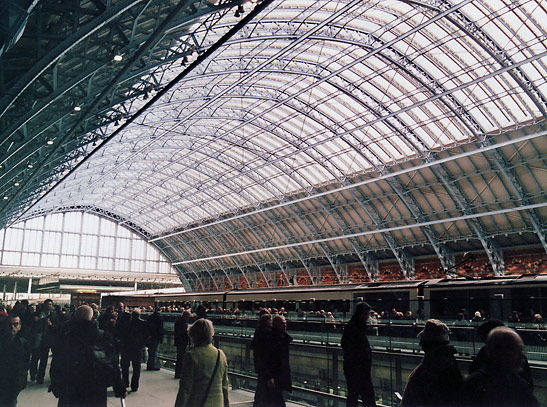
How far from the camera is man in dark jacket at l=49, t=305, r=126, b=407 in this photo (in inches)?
245

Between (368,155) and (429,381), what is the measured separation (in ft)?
125

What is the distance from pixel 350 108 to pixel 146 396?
31.4 metres

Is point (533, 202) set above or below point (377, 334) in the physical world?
above

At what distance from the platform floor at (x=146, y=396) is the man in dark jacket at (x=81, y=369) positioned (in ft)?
11.1

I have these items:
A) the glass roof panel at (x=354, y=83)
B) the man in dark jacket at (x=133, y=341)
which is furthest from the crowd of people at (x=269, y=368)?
the glass roof panel at (x=354, y=83)

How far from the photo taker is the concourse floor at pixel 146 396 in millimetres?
9625

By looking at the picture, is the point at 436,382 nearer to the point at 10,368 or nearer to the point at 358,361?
the point at 358,361

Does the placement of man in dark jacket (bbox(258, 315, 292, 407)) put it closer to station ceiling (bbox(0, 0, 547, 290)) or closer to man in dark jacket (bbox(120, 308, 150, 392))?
man in dark jacket (bbox(120, 308, 150, 392))

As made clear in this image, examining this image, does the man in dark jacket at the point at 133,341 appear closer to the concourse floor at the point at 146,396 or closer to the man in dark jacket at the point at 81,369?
the concourse floor at the point at 146,396

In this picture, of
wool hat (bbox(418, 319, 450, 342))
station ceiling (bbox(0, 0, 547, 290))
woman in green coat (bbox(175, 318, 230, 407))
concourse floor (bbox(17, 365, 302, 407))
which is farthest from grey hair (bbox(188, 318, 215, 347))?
station ceiling (bbox(0, 0, 547, 290))

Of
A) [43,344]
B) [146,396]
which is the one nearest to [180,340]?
[146,396]

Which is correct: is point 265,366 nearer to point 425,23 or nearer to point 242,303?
point 425,23

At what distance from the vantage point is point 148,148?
4891cm

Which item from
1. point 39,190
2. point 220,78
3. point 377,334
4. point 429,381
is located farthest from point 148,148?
point 429,381
